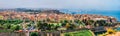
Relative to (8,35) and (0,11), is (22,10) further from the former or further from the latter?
(8,35)

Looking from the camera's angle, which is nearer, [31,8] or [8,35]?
[8,35]

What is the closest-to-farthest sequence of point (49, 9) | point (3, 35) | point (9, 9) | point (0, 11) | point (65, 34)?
point (3, 35) < point (65, 34) < point (0, 11) < point (9, 9) < point (49, 9)

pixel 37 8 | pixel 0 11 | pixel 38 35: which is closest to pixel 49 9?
pixel 37 8

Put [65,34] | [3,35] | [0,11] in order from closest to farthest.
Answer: [3,35]
[65,34]
[0,11]

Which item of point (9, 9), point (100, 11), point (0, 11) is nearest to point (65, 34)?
point (0, 11)

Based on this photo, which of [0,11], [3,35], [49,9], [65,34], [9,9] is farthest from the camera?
[49,9]

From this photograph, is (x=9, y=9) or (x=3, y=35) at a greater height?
(x=3, y=35)

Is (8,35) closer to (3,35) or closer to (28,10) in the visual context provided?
(3,35)

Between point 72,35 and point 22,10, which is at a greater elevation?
point 72,35

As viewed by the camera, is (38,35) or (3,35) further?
(38,35)
